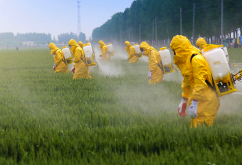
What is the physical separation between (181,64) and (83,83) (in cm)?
728

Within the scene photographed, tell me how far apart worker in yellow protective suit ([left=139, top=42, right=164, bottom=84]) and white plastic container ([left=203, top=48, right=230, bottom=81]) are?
616 cm

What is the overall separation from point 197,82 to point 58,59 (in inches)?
503

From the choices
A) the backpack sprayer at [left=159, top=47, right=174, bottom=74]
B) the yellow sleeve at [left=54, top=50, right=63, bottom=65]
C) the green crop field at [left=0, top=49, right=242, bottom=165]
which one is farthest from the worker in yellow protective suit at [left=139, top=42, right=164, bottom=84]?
the yellow sleeve at [left=54, top=50, right=63, bottom=65]

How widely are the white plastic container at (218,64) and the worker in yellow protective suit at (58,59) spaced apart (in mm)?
12886

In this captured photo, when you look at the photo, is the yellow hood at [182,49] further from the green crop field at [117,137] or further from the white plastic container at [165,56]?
the white plastic container at [165,56]

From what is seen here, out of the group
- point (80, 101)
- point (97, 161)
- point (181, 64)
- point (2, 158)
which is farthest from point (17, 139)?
point (80, 101)

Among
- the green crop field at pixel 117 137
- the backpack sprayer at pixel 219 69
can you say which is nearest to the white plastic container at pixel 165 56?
the green crop field at pixel 117 137

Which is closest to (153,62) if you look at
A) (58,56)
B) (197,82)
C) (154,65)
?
(154,65)

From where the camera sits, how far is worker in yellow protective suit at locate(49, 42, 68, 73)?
53.5 ft

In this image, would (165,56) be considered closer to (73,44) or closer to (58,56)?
(73,44)

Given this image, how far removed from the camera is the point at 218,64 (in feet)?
14.5

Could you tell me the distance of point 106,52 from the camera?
2986 centimetres

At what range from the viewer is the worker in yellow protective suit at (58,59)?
16312mm

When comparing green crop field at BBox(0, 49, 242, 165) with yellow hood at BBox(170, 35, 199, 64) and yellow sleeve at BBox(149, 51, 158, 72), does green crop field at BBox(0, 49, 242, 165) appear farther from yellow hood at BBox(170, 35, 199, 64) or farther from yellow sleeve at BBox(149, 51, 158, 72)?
yellow sleeve at BBox(149, 51, 158, 72)
